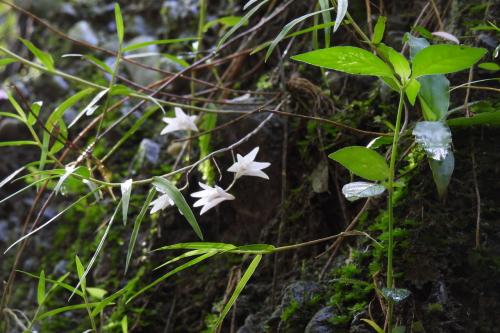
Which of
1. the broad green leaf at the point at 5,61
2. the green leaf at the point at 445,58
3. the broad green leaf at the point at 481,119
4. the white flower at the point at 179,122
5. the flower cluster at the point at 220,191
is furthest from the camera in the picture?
the white flower at the point at 179,122

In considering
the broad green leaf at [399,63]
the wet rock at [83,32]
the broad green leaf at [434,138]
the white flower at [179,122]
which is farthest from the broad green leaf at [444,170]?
the wet rock at [83,32]

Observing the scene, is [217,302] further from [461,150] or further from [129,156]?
[129,156]

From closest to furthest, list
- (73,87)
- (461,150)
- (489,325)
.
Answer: (489,325) < (461,150) < (73,87)

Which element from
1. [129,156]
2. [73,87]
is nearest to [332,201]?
[129,156]

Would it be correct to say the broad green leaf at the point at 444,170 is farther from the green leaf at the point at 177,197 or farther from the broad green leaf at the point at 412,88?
the green leaf at the point at 177,197

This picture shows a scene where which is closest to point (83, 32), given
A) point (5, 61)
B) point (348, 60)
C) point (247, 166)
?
point (5, 61)

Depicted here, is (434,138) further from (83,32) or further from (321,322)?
(83,32)
